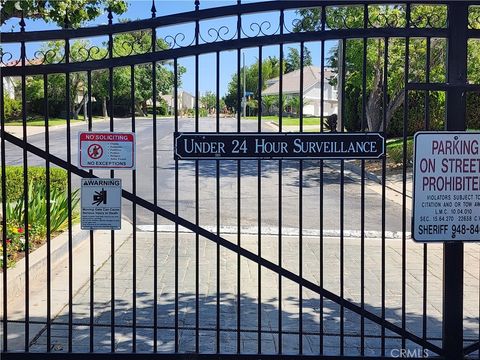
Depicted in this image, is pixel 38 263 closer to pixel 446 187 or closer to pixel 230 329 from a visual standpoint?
pixel 230 329

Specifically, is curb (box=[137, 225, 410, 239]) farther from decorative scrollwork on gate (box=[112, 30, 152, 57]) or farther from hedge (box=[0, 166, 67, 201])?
decorative scrollwork on gate (box=[112, 30, 152, 57])

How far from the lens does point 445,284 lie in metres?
4.10

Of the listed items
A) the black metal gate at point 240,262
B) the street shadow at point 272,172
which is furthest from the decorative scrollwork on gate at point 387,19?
the street shadow at point 272,172

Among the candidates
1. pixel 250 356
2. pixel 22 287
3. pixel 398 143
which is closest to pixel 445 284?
pixel 250 356

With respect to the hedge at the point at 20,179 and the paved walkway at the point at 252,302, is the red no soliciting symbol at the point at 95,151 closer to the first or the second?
the paved walkway at the point at 252,302

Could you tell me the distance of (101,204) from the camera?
4105 millimetres

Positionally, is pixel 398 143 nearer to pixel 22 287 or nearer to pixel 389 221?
pixel 389 221

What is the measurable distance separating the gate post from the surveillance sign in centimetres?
236

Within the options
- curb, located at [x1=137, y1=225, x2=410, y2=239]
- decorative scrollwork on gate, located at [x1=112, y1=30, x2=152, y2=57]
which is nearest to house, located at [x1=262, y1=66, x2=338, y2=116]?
curb, located at [x1=137, y1=225, x2=410, y2=239]

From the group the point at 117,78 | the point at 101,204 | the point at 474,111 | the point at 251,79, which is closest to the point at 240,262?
the point at 101,204

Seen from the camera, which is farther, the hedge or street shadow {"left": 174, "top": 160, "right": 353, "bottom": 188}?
street shadow {"left": 174, "top": 160, "right": 353, "bottom": 188}

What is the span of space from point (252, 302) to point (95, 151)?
8.82 ft

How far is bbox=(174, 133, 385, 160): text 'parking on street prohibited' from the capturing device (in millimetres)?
3949

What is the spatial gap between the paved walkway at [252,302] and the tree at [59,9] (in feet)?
8.89
